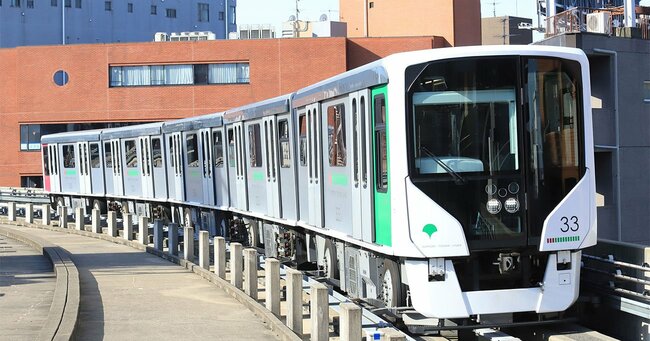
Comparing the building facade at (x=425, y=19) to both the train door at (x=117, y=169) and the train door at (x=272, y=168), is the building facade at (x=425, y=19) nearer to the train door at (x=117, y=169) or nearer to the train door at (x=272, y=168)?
the train door at (x=117, y=169)

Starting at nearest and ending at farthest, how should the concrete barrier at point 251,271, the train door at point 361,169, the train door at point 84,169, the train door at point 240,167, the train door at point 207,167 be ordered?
the train door at point 361,169 → the concrete barrier at point 251,271 → the train door at point 240,167 → the train door at point 207,167 → the train door at point 84,169

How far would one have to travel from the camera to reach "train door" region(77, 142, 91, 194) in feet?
135

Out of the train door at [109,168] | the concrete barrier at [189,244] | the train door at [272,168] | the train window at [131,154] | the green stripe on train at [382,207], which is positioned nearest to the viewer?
the green stripe on train at [382,207]

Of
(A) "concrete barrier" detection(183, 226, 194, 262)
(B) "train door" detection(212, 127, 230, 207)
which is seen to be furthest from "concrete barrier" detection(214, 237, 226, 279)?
(B) "train door" detection(212, 127, 230, 207)

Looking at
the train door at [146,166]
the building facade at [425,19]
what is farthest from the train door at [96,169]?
the building facade at [425,19]

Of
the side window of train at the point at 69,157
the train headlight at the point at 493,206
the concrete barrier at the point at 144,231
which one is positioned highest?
the side window of train at the point at 69,157

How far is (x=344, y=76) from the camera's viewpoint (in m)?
14.5

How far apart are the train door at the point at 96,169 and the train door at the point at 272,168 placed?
1974 cm

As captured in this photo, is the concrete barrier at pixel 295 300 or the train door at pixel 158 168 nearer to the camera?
the concrete barrier at pixel 295 300

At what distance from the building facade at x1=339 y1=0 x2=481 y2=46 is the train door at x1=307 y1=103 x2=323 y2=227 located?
46.7 meters

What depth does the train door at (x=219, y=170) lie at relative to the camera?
25859mm

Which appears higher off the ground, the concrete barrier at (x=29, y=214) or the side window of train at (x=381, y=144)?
the side window of train at (x=381, y=144)

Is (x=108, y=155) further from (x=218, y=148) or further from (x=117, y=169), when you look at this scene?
(x=218, y=148)

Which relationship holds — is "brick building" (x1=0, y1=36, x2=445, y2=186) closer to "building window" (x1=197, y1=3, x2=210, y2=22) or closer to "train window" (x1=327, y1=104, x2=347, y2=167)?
"building window" (x1=197, y1=3, x2=210, y2=22)
